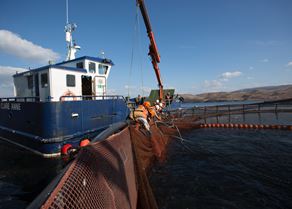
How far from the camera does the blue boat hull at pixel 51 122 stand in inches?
337

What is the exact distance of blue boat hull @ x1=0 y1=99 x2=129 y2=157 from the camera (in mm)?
8570

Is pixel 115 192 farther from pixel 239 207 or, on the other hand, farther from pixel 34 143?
pixel 34 143

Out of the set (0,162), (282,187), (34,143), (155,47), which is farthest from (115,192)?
(155,47)

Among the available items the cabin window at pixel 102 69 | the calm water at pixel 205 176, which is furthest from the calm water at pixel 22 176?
the cabin window at pixel 102 69

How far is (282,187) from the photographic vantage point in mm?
5988

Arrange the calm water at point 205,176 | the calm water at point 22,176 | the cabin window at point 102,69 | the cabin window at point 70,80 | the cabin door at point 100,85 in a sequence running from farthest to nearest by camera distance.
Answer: the cabin window at point 102,69 < the cabin door at point 100,85 < the cabin window at point 70,80 < the calm water at point 22,176 < the calm water at point 205,176

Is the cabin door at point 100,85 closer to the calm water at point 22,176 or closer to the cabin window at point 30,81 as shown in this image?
the cabin window at point 30,81

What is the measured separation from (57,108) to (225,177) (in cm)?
779

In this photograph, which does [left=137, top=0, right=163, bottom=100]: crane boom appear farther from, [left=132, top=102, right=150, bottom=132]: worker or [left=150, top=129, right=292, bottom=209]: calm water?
[left=150, top=129, right=292, bottom=209]: calm water

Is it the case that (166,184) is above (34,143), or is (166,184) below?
below

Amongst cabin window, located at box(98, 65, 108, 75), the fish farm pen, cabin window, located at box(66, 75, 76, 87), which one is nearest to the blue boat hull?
cabin window, located at box(66, 75, 76, 87)

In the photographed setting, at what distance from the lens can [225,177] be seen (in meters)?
6.84

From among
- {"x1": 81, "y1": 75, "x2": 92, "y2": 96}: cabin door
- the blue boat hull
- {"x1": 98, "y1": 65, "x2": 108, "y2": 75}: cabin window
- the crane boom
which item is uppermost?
the crane boom

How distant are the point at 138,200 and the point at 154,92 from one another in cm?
2760
